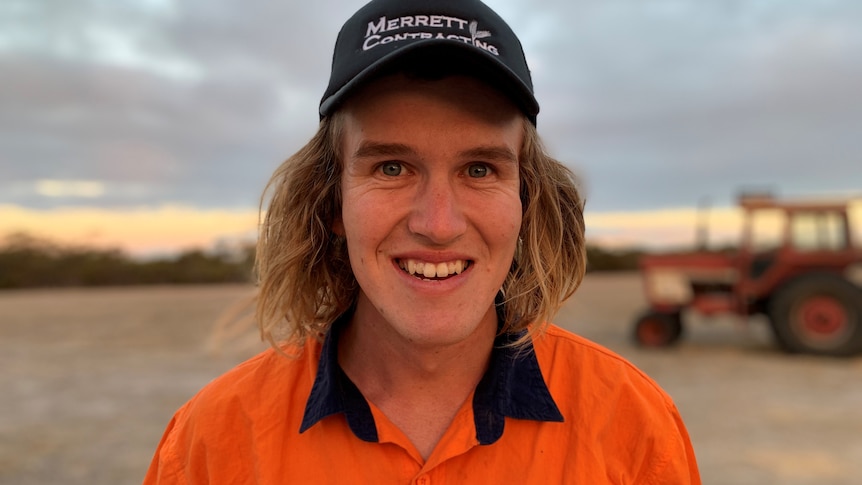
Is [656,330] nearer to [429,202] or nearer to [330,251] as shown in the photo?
[330,251]

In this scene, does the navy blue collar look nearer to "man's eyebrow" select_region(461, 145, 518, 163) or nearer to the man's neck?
the man's neck

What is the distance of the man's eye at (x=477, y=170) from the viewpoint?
64.1 inches

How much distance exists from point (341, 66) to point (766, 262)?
9.34 metres

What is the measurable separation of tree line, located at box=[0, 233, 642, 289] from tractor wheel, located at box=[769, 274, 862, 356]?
16108 millimetres

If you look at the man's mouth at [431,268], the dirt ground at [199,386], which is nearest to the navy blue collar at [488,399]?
the man's mouth at [431,268]

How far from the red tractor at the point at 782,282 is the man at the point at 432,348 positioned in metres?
8.07

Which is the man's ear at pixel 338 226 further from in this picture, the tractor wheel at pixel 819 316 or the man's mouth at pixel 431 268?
the tractor wheel at pixel 819 316

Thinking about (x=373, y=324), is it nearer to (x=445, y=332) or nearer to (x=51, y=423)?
(x=445, y=332)

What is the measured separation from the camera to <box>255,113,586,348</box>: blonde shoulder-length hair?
1.92 m

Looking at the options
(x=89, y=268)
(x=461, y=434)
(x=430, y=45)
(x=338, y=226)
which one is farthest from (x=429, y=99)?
(x=89, y=268)

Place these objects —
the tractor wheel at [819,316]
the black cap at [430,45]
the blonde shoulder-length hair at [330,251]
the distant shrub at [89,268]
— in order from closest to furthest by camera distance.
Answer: the black cap at [430,45] → the blonde shoulder-length hair at [330,251] → the tractor wheel at [819,316] → the distant shrub at [89,268]

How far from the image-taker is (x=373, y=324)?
5.93ft

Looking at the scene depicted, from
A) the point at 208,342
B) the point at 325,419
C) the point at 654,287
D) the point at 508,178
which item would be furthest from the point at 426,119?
the point at 208,342

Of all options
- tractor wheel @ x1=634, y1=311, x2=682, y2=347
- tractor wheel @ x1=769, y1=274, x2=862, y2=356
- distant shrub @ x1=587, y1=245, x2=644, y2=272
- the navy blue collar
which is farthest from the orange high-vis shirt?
distant shrub @ x1=587, y1=245, x2=644, y2=272
